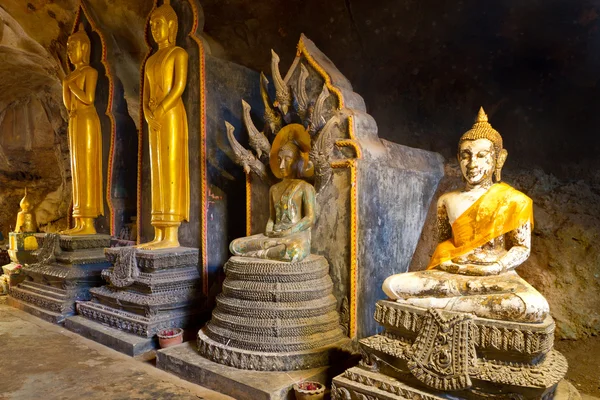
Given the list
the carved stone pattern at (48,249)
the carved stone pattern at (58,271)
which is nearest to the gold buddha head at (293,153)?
the carved stone pattern at (58,271)

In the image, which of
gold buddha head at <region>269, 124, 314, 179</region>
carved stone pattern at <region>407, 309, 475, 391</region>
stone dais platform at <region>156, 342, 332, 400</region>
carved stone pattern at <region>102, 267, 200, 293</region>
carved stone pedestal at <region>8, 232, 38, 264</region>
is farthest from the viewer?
carved stone pedestal at <region>8, 232, 38, 264</region>

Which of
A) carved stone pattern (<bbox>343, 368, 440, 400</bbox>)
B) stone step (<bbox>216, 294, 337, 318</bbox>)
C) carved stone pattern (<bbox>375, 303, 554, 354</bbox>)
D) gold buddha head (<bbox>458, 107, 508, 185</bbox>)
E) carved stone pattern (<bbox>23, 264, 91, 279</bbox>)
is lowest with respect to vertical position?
carved stone pattern (<bbox>343, 368, 440, 400</bbox>)

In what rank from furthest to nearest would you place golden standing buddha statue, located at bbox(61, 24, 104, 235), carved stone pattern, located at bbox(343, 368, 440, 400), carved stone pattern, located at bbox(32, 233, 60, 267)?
golden standing buddha statue, located at bbox(61, 24, 104, 235), carved stone pattern, located at bbox(32, 233, 60, 267), carved stone pattern, located at bbox(343, 368, 440, 400)

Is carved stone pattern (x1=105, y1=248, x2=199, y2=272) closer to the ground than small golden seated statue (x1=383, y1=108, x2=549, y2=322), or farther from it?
closer to the ground

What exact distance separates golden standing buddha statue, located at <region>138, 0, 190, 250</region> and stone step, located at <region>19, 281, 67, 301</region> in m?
1.58

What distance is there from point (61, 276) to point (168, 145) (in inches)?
91.6

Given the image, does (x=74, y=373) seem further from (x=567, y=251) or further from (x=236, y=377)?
(x=567, y=251)

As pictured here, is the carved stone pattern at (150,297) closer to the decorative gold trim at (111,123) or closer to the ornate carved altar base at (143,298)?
the ornate carved altar base at (143,298)

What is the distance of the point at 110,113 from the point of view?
679cm

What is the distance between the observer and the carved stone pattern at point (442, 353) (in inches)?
104

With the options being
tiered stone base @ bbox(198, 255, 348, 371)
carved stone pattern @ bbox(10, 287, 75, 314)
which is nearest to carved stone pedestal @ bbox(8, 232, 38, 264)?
carved stone pattern @ bbox(10, 287, 75, 314)

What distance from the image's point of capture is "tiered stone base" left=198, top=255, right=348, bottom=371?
3.69 metres

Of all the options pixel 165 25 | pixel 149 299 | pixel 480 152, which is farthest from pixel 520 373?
pixel 165 25

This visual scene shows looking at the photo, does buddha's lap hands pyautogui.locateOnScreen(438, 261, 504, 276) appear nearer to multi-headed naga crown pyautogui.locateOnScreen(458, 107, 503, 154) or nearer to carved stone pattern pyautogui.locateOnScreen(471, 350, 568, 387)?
carved stone pattern pyautogui.locateOnScreen(471, 350, 568, 387)
